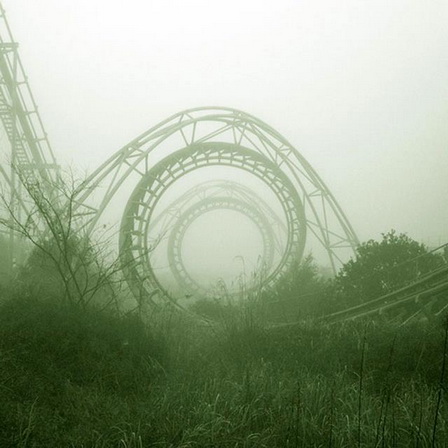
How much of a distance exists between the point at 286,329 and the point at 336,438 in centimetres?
422

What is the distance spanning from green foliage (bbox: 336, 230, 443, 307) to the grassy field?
103 inches


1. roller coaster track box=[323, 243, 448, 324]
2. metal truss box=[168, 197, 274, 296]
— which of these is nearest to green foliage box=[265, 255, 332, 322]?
roller coaster track box=[323, 243, 448, 324]

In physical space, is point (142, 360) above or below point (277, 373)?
above

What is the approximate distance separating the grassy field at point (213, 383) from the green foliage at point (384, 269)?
2.63m

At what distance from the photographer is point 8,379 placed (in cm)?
527

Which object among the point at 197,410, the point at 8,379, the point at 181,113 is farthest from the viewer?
the point at 181,113

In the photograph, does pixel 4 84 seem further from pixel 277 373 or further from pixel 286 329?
pixel 277 373

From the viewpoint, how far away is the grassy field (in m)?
4.30

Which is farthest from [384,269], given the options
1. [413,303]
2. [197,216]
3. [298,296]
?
[197,216]

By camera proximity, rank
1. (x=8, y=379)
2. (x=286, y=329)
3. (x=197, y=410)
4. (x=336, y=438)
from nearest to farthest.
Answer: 1. (x=336, y=438)
2. (x=197, y=410)
3. (x=8, y=379)
4. (x=286, y=329)

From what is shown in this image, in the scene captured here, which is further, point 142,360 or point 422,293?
point 422,293

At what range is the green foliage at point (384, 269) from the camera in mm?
11055

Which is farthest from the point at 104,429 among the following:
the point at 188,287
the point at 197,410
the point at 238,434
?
the point at 188,287

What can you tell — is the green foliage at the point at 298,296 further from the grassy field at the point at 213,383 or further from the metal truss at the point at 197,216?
the metal truss at the point at 197,216
